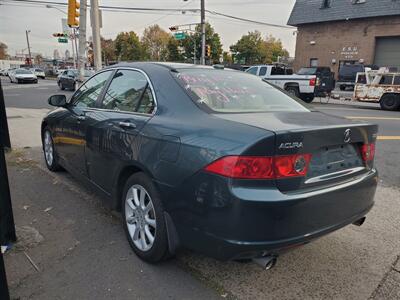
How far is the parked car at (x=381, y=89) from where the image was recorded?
1543cm

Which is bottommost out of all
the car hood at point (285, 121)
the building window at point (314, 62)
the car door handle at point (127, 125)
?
the car door handle at point (127, 125)

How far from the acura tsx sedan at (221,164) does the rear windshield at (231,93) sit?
0.01 meters

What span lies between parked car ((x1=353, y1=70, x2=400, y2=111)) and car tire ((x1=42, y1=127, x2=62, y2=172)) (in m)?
15.3

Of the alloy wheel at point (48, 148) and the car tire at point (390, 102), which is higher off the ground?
the alloy wheel at point (48, 148)

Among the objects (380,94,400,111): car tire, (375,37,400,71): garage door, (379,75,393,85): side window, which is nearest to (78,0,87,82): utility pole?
(380,94,400,111): car tire

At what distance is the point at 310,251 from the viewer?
3.12 m

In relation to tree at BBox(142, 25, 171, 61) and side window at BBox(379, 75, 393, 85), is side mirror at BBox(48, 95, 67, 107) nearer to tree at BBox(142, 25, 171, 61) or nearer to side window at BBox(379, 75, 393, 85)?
side window at BBox(379, 75, 393, 85)

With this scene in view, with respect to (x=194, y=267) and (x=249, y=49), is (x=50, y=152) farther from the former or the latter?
(x=249, y=49)

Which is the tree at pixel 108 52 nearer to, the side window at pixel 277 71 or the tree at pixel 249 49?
the tree at pixel 249 49

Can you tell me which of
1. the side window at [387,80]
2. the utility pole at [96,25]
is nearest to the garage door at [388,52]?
the side window at [387,80]

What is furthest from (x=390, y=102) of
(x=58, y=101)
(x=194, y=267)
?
(x=194, y=267)

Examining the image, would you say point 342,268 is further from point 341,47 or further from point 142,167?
point 341,47

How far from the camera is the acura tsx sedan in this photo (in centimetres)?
210

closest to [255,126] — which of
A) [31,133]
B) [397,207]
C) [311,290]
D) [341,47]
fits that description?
[311,290]
